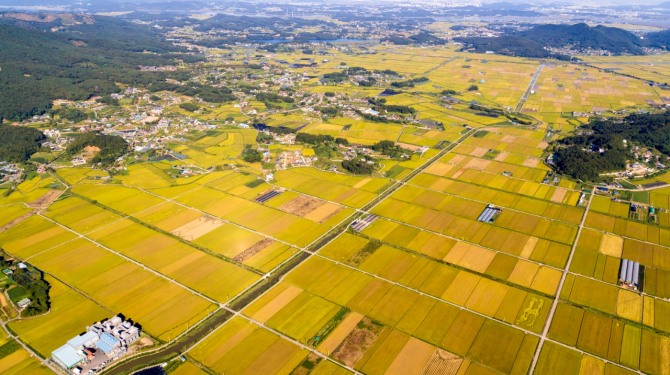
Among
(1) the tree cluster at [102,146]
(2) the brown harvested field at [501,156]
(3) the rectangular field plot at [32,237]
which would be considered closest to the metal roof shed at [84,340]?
(3) the rectangular field plot at [32,237]

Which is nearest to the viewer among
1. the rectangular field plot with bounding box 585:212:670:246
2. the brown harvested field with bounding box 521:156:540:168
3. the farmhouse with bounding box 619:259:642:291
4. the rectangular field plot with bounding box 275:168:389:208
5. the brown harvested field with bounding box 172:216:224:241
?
the farmhouse with bounding box 619:259:642:291

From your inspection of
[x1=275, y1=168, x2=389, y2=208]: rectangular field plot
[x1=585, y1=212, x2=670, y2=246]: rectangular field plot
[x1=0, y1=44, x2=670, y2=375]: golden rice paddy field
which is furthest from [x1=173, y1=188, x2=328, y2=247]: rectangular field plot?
[x1=585, y1=212, x2=670, y2=246]: rectangular field plot

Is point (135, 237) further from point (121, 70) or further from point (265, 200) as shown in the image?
point (121, 70)

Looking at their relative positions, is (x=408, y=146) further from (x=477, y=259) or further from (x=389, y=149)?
(x=477, y=259)

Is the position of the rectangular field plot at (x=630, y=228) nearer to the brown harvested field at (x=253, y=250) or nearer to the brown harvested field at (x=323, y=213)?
the brown harvested field at (x=323, y=213)

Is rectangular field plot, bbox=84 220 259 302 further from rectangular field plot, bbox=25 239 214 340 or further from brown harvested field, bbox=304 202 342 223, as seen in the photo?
brown harvested field, bbox=304 202 342 223

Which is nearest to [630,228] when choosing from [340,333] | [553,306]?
[553,306]
